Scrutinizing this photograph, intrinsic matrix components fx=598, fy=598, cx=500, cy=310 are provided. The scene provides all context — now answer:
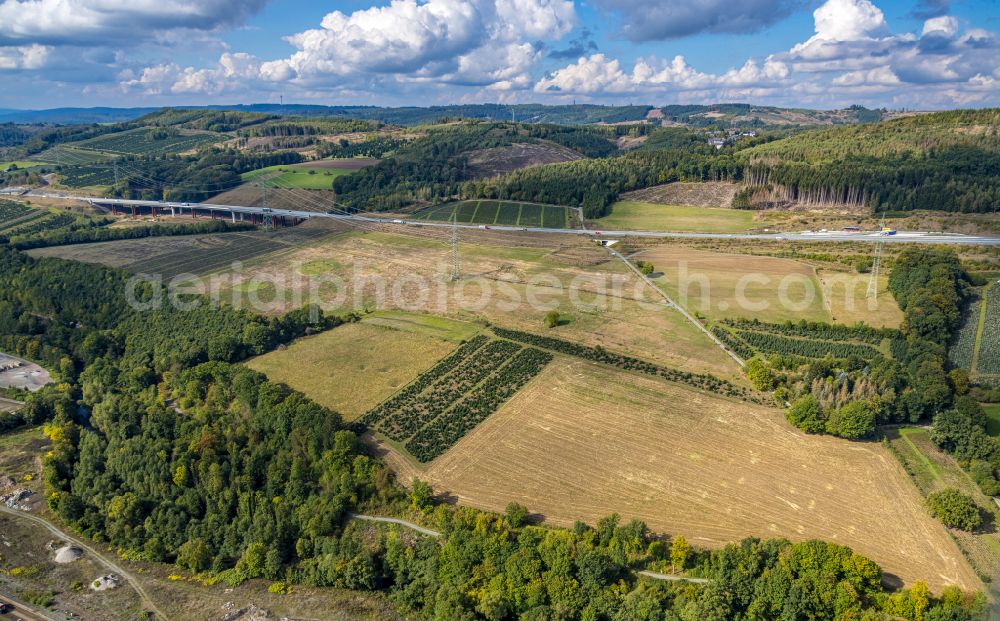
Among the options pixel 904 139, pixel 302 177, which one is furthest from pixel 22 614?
pixel 904 139

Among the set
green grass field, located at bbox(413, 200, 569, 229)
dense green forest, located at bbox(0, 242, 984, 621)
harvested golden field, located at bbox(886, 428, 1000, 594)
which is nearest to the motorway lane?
dense green forest, located at bbox(0, 242, 984, 621)

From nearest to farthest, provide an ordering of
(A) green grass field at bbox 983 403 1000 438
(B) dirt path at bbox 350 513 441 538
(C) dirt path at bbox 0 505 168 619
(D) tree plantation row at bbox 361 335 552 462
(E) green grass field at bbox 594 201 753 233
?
1. (C) dirt path at bbox 0 505 168 619
2. (B) dirt path at bbox 350 513 441 538
3. (A) green grass field at bbox 983 403 1000 438
4. (D) tree plantation row at bbox 361 335 552 462
5. (E) green grass field at bbox 594 201 753 233

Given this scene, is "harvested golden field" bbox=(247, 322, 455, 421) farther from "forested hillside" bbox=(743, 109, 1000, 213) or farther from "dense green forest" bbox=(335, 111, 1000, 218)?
"forested hillside" bbox=(743, 109, 1000, 213)

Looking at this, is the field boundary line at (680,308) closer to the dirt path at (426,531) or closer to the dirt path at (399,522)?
the dirt path at (426,531)

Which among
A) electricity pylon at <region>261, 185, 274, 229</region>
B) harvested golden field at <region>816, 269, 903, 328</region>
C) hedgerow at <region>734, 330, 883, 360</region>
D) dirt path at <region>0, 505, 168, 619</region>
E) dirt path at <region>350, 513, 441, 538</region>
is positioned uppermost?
electricity pylon at <region>261, 185, 274, 229</region>

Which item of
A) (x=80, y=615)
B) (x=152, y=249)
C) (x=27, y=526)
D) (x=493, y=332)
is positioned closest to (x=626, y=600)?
(x=80, y=615)

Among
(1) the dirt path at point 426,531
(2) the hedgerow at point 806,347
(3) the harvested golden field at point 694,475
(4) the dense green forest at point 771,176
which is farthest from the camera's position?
(4) the dense green forest at point 771,176

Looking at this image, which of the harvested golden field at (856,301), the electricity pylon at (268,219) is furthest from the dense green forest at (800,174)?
the harvested golden field at (856,301)
